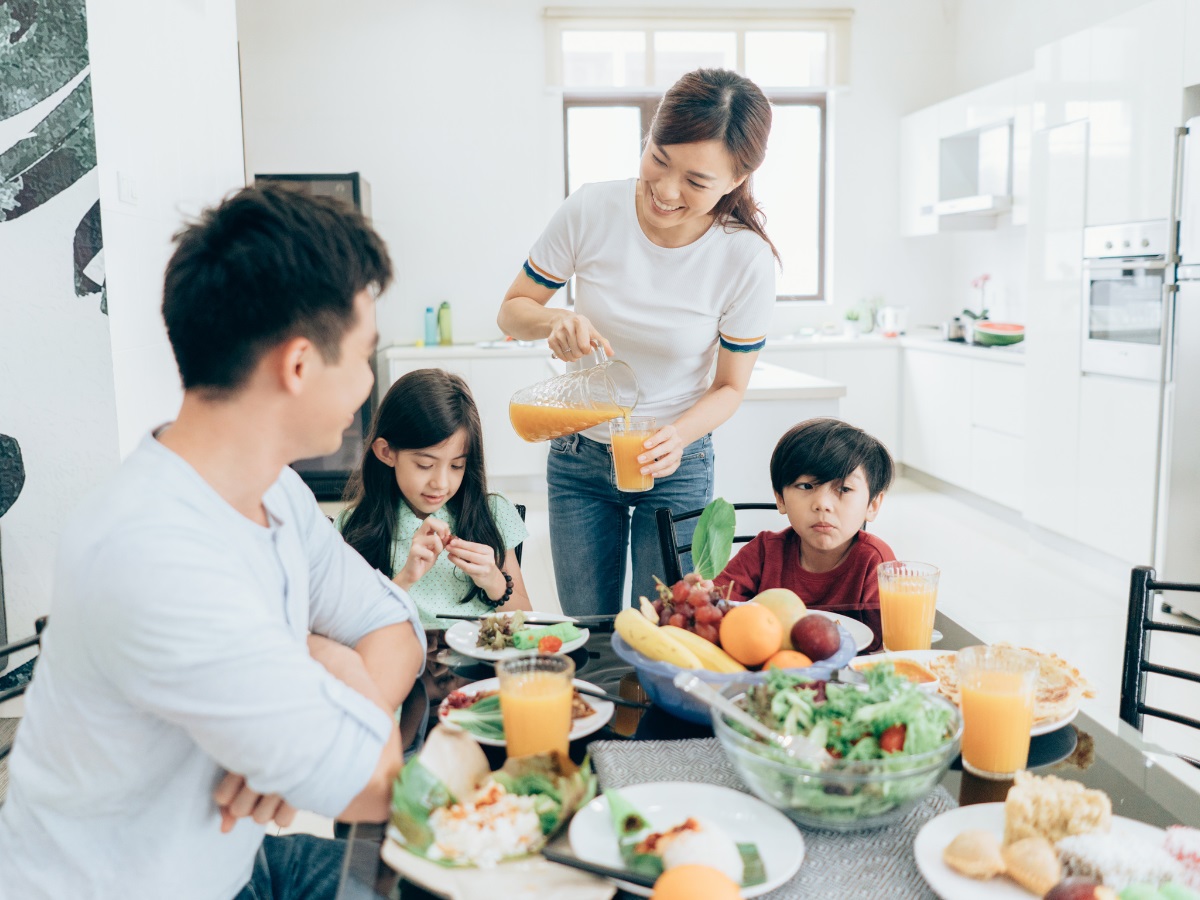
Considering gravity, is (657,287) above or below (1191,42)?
below

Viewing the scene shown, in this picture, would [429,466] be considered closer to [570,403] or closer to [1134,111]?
[570,403]

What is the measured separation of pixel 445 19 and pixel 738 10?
167 centimetres

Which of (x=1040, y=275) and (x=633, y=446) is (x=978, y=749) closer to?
(x=633, y=446)

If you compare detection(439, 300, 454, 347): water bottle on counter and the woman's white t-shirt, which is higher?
the woman's white t-shirt

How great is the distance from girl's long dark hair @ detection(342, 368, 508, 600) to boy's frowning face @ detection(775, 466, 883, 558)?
565mm

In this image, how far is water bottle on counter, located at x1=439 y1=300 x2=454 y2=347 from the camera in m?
5.79

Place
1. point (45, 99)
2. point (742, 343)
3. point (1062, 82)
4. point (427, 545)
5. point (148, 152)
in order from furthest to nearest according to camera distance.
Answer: point (1062, 82) < point (148, 152) < point (45, 99) < point (742, 343) < point (427, 545)

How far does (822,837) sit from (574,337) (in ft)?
3.12

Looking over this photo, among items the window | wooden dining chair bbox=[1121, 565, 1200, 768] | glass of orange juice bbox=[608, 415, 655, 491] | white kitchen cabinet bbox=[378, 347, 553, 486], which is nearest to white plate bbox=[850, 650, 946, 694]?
wooden dining chair bbox=[1121, 565, 1200, 768]

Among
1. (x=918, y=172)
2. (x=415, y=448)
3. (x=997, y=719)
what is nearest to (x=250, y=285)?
(x=997, y=719)

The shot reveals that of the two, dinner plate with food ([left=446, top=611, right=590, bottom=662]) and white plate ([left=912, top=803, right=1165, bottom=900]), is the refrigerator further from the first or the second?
white plate ([left=912, top=803, right=1165, bottom=900])

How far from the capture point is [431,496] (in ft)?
6.11

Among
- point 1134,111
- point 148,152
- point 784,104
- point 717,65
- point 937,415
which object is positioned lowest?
point 937,415

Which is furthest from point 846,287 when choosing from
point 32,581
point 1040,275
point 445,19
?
point 32,581
